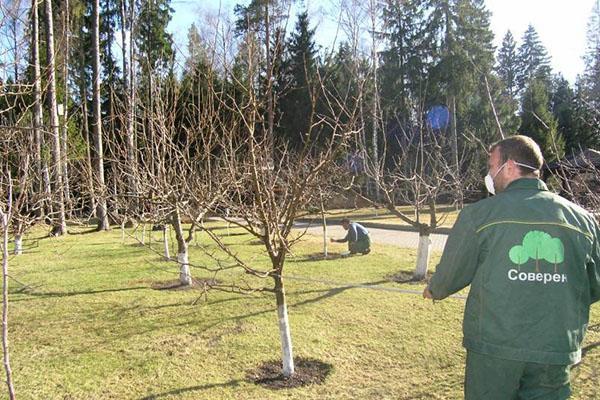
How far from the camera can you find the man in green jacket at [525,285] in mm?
2096

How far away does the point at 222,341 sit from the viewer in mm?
4957

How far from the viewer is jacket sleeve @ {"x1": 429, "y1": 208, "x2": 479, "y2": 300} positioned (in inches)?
87.0

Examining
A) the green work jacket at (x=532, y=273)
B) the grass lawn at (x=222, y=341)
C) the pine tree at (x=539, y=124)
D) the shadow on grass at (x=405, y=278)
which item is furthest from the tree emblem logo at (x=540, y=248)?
the pine tree at (x=539, y=124)

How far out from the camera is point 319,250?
467 inches

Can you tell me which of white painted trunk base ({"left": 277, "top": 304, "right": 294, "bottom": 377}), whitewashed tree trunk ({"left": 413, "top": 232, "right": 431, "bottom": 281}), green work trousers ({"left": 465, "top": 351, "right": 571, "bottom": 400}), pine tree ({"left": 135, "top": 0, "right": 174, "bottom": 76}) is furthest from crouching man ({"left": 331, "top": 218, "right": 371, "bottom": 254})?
pine tree ({"left": 135, "top": 0, "right": 174, "bottom": 76})

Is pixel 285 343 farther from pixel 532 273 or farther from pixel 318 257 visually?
pixel 318 257

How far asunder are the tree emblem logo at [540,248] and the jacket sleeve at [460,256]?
195 millimetres

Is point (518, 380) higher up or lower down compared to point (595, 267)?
lower down

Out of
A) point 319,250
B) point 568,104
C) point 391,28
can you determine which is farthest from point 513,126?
point 319,250

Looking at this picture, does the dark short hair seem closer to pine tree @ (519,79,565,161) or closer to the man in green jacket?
the man in green jacket

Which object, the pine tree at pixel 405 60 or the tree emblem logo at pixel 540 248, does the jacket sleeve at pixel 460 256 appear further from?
the pine tree at pixel 405 60

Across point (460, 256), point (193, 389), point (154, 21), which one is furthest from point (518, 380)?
point (154, 21)

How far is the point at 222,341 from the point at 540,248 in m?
3.62

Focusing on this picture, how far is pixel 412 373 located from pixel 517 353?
7.37 feet
